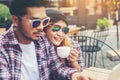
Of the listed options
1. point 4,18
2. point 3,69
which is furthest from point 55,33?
point 4,18

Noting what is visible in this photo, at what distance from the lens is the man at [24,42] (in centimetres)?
198

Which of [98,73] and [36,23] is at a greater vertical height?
[36,23]

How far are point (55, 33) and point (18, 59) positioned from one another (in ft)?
1.50

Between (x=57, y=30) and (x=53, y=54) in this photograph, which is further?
(x=57, y=30)

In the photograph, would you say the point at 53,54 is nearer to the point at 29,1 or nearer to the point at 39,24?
the point at 39,24

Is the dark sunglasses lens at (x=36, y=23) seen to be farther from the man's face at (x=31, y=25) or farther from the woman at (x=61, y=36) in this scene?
the woman at (x=61, y=36)

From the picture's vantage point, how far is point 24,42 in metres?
2.05

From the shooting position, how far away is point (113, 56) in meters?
6.49

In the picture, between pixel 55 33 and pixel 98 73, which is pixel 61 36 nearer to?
pixel 55 33

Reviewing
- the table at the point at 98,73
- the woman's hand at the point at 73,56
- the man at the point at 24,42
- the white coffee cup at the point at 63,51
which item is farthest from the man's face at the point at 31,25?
the table at the point at 98,73

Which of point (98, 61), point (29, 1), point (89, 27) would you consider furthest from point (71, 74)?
point (89, 27)

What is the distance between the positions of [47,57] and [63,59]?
20 centimetres

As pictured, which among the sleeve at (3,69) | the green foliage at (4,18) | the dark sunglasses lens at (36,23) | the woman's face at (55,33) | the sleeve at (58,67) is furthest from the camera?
the green foliage at (4,18)

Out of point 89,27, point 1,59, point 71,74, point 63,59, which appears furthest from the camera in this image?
point 89,27
